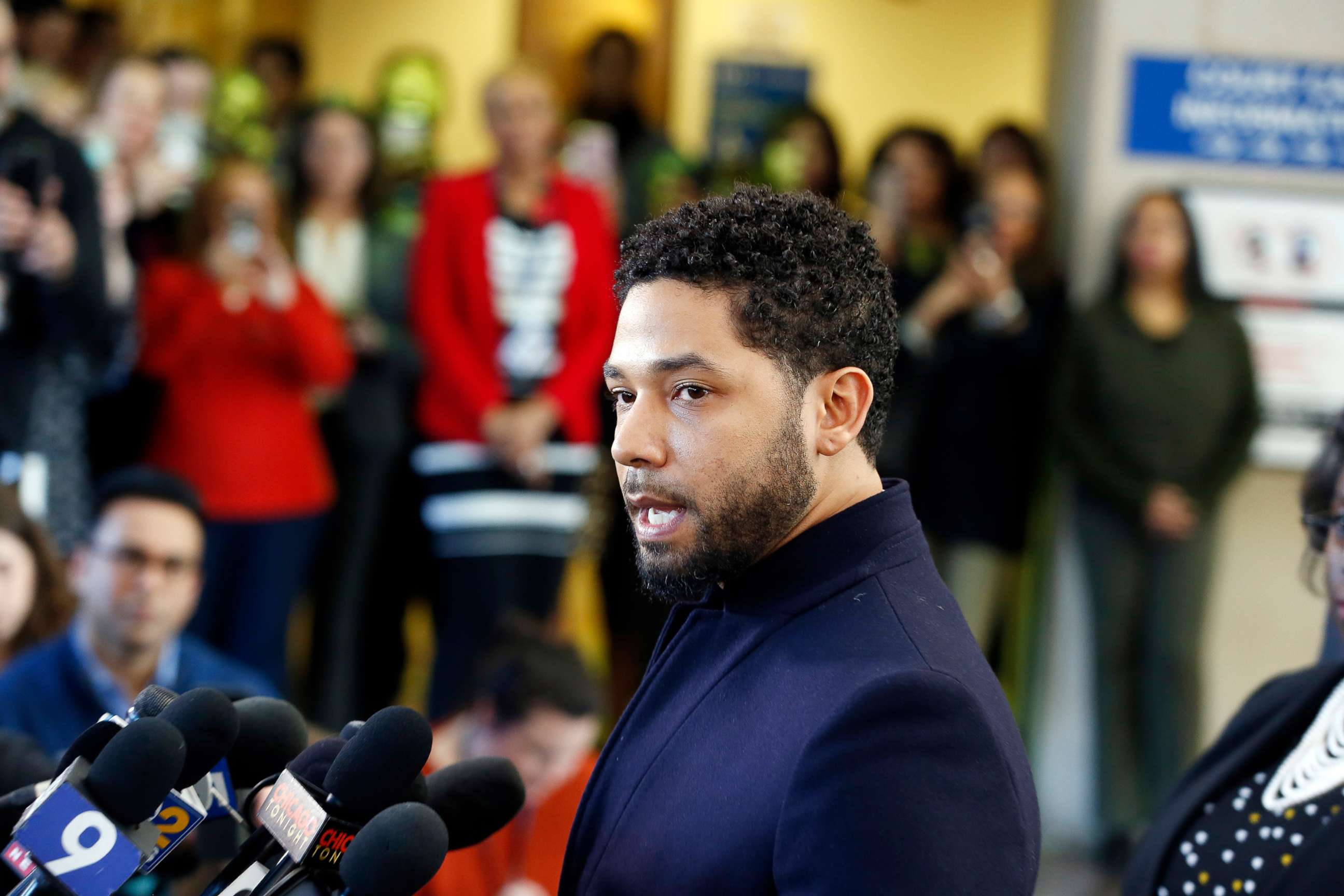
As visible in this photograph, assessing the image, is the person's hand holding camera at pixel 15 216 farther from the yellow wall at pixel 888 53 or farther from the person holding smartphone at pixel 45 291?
the yellow wall at pixel 888 53

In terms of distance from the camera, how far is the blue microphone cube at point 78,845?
4.01 feet

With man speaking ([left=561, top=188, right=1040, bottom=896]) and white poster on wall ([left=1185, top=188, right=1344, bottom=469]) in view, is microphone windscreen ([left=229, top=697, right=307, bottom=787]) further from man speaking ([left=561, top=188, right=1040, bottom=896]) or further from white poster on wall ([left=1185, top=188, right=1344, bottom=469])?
white poster on wall ([left=1185, top=188, right=1344, bottom=469])

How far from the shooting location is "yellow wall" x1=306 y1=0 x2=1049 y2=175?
7.94 m

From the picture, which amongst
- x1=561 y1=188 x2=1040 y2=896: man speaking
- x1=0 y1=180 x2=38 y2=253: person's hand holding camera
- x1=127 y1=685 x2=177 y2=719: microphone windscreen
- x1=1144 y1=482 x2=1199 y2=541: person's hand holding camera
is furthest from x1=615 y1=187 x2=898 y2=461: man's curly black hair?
x1=1144 y1=482 x2=1199 y2=541: person's hand holding camera

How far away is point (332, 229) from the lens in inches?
178

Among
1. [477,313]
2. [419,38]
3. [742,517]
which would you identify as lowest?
[477,313]

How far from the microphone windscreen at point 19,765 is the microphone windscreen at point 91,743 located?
611 mm

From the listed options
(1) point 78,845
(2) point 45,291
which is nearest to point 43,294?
(2) point 45,291

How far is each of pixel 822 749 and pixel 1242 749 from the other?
1.19 m

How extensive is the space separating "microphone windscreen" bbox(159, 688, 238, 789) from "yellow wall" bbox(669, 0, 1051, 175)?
678 centimetres

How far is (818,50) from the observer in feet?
26.3

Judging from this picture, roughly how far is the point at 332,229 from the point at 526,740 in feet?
6.05

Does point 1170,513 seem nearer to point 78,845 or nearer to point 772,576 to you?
point 772,576

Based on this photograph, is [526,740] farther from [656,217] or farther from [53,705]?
[656,217]
